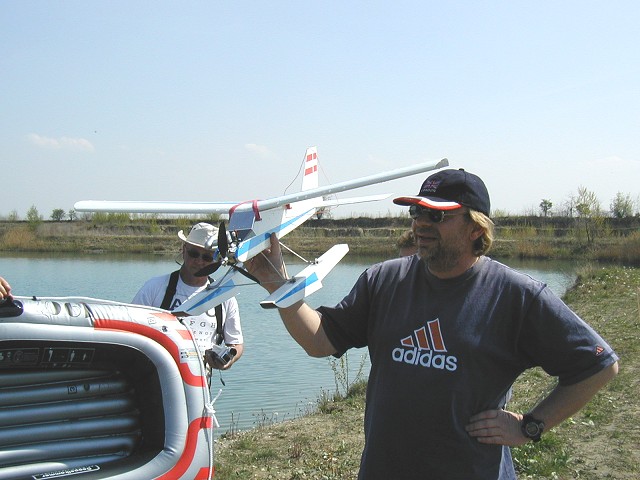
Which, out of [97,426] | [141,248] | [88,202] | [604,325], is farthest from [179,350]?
[141,248]

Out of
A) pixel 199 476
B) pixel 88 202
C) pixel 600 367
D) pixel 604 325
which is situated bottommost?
pixel 604 325

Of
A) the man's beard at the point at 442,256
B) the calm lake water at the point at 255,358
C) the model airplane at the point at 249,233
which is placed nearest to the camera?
the man's beard at the point at 442,256

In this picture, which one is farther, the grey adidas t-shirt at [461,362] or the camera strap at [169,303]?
the camera strap at [169,303]

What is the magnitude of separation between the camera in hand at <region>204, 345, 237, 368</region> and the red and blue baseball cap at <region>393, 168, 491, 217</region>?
2.14m

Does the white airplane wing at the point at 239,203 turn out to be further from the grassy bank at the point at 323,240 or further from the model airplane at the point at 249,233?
the grassy bank at the point at 323,240

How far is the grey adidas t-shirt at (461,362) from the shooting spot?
2.23 metres

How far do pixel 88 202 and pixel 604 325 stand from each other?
10429mm

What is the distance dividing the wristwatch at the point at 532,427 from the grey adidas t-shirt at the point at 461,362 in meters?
0.10

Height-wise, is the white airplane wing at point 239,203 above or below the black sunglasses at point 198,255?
above

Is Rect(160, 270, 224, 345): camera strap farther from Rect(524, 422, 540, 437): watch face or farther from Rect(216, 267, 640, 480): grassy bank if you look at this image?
Rect(524, 422, 540, 437): watch face

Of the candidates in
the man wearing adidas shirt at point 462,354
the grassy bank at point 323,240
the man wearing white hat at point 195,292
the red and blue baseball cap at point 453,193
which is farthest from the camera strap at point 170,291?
the grassy bank at point 323,240

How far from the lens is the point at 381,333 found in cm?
243

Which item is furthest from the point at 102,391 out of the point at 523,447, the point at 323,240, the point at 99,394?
the point at 323,240

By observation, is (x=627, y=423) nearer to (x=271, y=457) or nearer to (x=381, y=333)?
(x=271, y=457)
